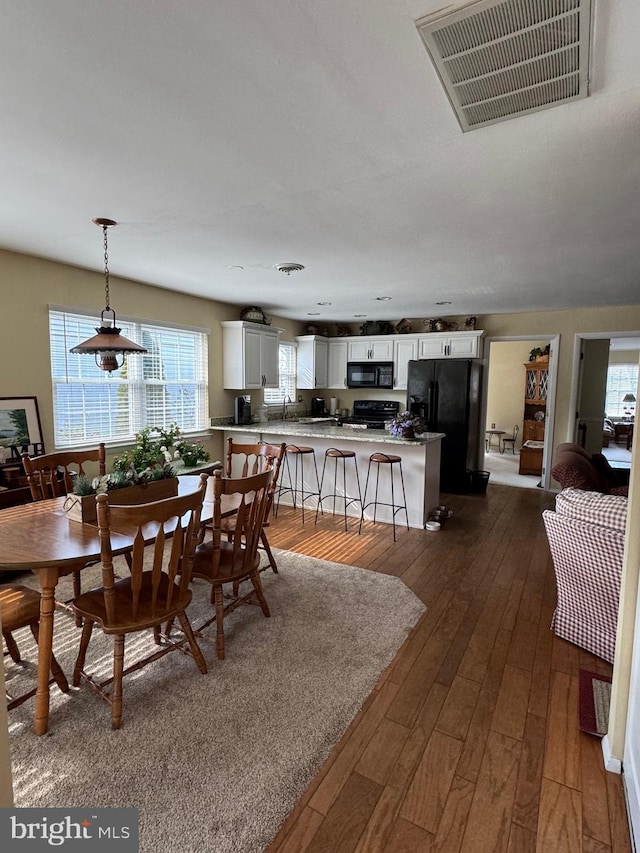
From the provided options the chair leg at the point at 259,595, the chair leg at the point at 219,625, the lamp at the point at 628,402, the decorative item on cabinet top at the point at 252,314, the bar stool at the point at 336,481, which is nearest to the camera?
the chair leg at the point at 219,625

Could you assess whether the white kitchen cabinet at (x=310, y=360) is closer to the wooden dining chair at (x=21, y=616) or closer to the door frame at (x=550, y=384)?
the door frame at (x=550, y=384)

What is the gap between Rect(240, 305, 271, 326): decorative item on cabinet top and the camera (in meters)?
5.56

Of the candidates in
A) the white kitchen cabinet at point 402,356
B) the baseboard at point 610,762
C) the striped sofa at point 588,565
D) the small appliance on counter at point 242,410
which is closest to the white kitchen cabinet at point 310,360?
the white kitchen cabinet at point 402,356

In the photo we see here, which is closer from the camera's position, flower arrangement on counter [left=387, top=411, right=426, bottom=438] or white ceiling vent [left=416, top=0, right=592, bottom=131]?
white ceiling vent [left=416, top=0, right=592, bottom=131]

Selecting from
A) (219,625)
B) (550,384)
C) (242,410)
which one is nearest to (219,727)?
(219,625)

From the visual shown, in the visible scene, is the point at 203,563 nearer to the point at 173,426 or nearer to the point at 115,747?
the point at 115,747

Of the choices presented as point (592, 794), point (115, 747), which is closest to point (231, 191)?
point (115, 747)

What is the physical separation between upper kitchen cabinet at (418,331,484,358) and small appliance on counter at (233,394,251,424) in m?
2.75

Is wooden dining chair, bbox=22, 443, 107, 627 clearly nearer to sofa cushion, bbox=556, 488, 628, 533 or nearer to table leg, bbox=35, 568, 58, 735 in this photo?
table leg, bbox=35, 568, 58, 735

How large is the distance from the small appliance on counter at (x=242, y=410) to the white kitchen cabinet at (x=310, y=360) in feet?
5.06

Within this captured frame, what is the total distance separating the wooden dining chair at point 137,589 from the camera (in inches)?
71.0

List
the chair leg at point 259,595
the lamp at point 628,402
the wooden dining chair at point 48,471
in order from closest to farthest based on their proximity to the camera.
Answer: the chair leg at point 259,595 < the wooden dining chair at point 48,471 < the lamp at point 628,402

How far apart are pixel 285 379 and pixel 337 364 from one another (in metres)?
0.97

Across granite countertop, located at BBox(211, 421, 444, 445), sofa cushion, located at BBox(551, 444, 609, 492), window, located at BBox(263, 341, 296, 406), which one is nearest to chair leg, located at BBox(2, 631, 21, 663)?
granite countertop, located at BBox(211, 421, 444, 445)
